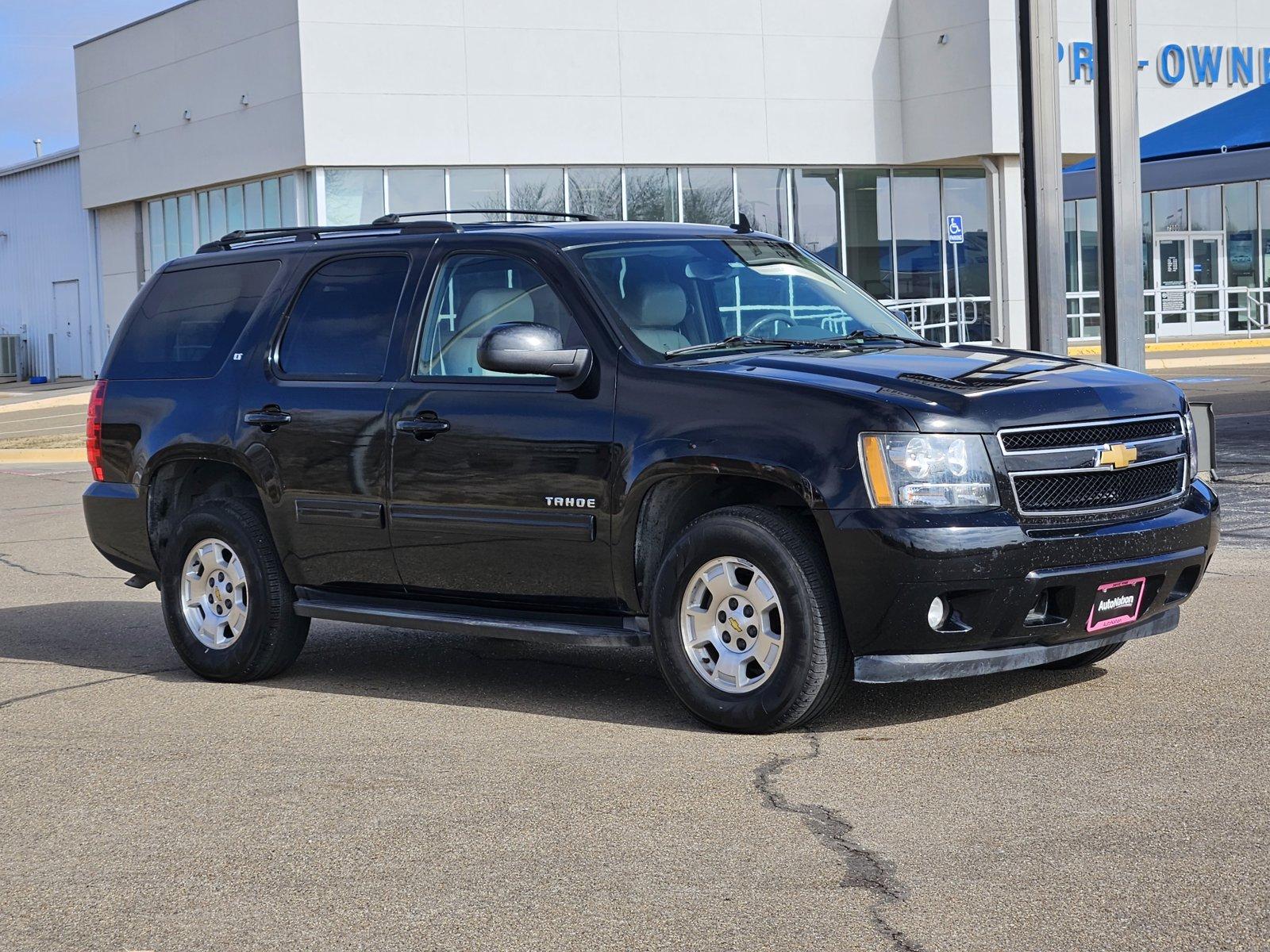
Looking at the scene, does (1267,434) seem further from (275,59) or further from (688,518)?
(275,59)

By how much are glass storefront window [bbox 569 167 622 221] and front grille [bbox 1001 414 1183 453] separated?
31458 mm

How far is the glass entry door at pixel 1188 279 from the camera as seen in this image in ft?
143

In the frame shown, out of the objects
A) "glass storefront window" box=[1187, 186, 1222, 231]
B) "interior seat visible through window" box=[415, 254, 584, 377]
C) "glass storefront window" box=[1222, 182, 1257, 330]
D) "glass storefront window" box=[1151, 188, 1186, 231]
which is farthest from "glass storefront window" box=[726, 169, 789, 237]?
"interior seat visible through window" box=[415, 254, 584, 377]

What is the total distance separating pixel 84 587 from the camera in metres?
11.5

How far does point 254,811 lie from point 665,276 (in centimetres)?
283

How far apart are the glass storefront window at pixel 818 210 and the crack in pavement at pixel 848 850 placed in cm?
3388

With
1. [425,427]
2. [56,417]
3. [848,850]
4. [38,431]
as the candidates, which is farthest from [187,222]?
[848,850]

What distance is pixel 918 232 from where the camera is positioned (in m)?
40.3

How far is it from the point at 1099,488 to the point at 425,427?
2702mm

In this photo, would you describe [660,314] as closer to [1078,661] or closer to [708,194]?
[1078,661]

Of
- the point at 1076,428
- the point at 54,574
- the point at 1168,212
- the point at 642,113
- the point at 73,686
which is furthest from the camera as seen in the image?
the point at 1168,212

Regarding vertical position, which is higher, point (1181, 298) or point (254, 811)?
point (1181, 298)

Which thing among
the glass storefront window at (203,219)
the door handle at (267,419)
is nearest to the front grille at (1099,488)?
the door handle at (267,419)

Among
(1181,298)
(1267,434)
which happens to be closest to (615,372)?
(1267,434)
